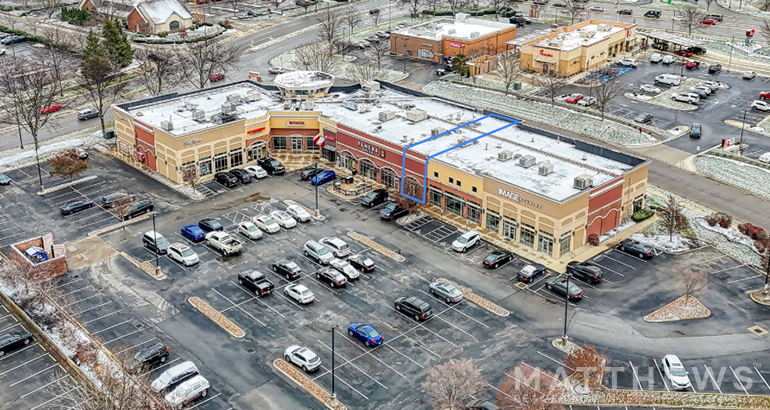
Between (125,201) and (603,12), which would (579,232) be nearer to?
(125,201)

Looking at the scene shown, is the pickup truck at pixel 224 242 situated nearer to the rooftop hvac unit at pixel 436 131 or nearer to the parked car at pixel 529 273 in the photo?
the rooftop hvac unit at pixel 436 131

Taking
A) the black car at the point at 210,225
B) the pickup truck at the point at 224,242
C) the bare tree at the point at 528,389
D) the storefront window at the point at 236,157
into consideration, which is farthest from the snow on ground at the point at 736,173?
the black car at the point at 210,225

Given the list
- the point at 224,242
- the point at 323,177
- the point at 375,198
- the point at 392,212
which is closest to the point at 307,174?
the point at 323,177

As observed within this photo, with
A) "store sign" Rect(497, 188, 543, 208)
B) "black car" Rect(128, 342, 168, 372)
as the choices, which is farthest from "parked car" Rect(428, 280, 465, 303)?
"black car" Rect(128, 342, 168, 372)

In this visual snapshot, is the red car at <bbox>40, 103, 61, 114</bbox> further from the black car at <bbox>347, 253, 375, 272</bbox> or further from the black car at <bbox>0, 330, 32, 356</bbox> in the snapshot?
the black car at <bbox>347, 253, 375, 272</bbox>

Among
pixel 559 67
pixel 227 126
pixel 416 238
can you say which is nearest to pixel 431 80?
pixel 559 67

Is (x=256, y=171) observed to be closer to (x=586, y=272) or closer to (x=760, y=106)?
(x=586, y=272)
